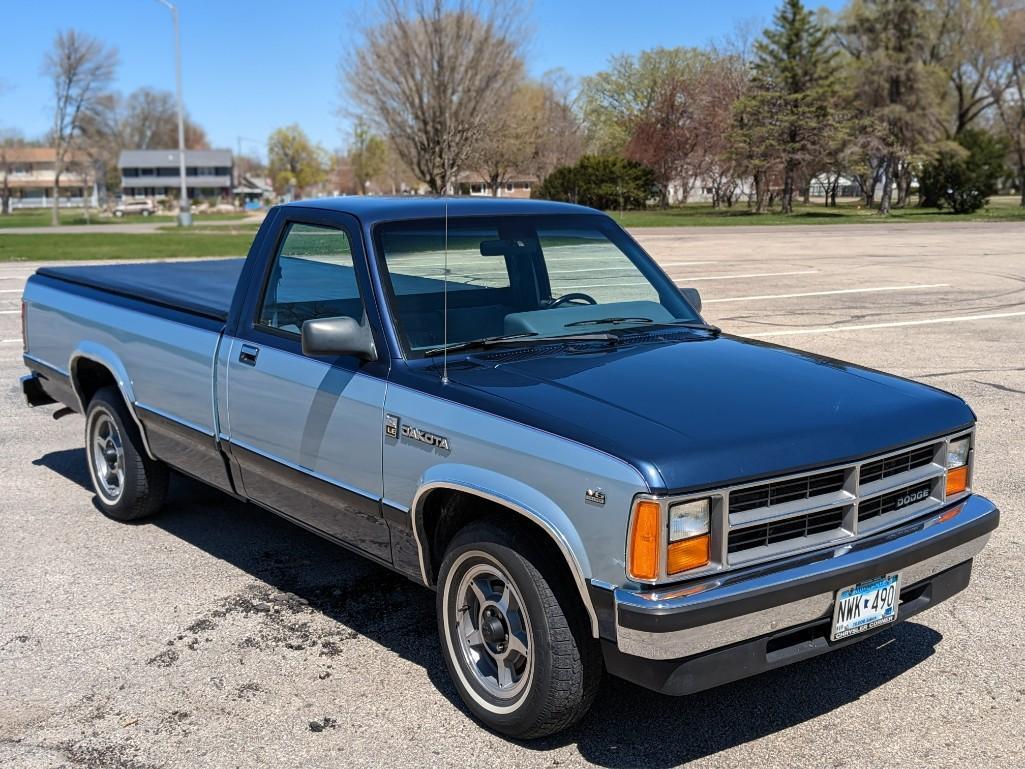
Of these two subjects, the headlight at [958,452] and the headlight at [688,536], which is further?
the headlight at [958,452]

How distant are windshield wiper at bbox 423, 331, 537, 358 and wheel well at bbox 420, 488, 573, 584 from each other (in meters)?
0.60

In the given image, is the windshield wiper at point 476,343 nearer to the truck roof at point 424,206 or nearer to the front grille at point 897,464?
the truck roof at point 424,206

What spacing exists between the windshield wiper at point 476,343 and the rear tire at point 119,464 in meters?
2.43

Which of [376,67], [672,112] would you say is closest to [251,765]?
[376,67]

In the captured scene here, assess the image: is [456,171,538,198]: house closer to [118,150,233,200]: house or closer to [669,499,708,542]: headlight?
[669,499,708,542]: headlight

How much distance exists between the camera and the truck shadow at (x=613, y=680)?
3.72m

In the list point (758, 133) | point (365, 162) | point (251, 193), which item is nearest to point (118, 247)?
point (758, 133)

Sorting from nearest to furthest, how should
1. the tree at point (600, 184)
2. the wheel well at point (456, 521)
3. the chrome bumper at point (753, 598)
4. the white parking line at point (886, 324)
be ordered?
the chrome bumper at point (753, 598) → the wheel well at point (456, 521) → the white parking line at point (886, 324) → the tree at point (600, 184)

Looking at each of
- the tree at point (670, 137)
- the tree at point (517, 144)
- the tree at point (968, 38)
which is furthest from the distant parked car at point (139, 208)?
the tree at point (968, 38)

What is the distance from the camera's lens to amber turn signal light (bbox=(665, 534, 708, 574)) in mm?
3236

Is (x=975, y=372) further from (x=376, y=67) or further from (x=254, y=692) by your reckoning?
(x=376, y=67)

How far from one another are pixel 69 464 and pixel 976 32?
6976 centimetres

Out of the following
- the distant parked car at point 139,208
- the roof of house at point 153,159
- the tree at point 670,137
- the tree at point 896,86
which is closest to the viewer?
the tree at point 896,86

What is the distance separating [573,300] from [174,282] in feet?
8.67
